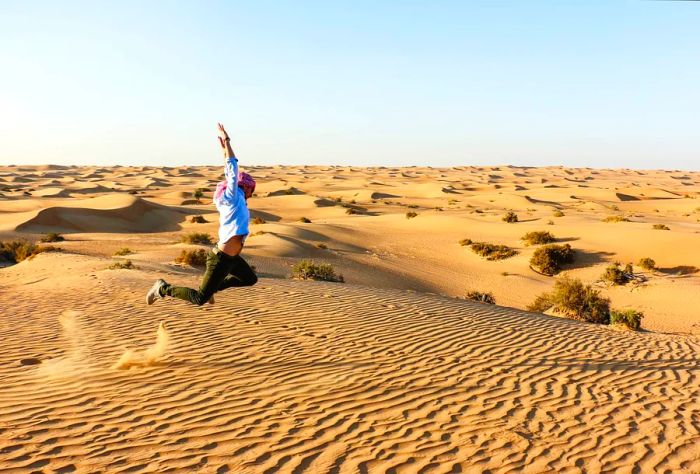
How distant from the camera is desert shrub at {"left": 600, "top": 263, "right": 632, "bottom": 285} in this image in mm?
19094

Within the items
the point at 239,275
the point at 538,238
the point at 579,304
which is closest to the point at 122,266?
the point at 239,275

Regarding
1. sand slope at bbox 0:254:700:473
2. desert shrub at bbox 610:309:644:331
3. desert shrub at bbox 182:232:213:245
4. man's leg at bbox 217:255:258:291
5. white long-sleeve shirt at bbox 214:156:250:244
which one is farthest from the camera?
desert shrub at bbox 182:232:213:245

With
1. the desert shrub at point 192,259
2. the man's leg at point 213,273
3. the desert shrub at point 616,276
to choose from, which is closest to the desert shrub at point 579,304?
the desert shrub at point 616,276

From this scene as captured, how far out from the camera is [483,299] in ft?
53.9

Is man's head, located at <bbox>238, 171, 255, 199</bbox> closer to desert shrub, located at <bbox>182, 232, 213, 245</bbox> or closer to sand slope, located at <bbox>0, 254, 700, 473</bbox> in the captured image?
sand slope, located at <bbox>0, 254, 700, 473</bbox>

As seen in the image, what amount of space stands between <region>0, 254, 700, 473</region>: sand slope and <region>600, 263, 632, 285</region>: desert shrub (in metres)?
9.39

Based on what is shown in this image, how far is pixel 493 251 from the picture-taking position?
23891mm

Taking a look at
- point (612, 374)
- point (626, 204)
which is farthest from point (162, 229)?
point (626, 204)

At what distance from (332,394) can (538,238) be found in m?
21.2

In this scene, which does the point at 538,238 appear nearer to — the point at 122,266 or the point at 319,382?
the point at 122,266

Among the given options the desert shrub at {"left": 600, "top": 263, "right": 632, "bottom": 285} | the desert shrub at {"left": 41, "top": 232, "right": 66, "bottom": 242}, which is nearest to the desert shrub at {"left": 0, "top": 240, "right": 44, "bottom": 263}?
the desert shrub at {"left": 41, "top": 232, "right": 66, "bottom": 242}

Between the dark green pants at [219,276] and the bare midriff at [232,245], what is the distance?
2.4 inches

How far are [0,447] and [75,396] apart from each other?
Answer: 110cm

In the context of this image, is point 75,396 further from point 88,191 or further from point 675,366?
point 88,191
